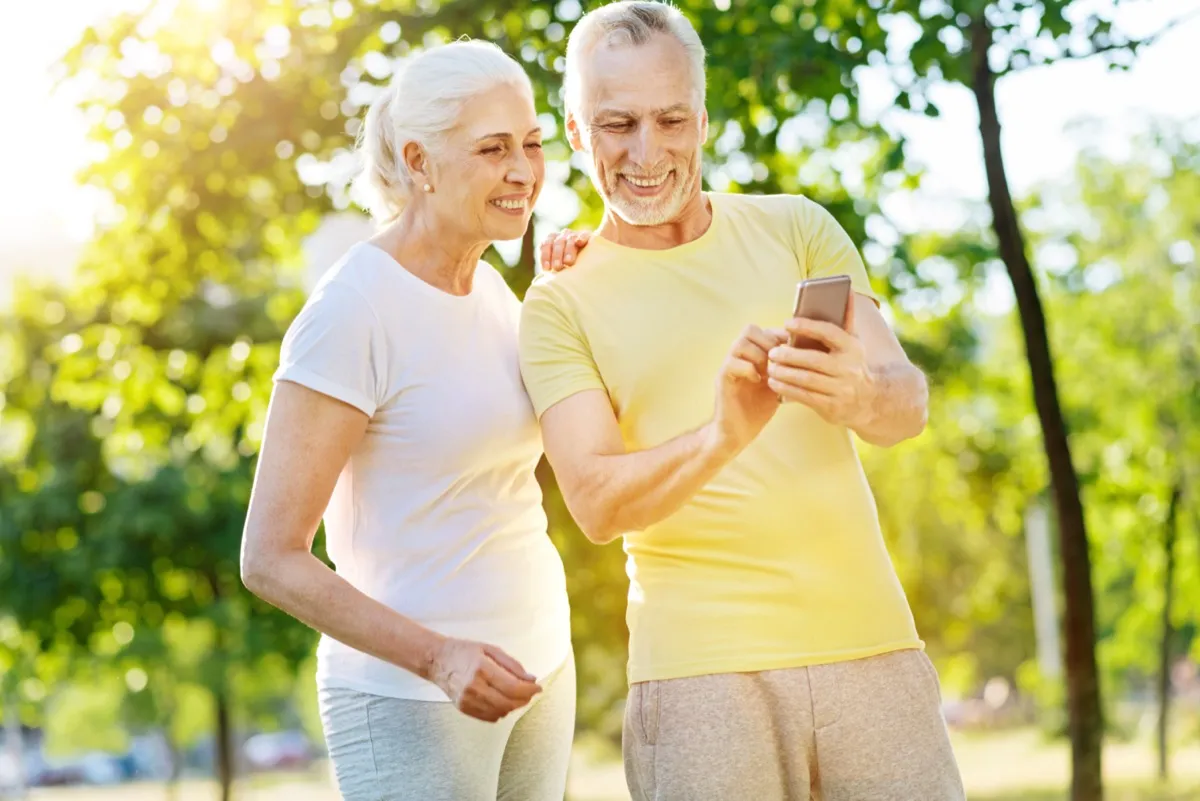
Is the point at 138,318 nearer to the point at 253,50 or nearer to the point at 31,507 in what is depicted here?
the point at 253,50

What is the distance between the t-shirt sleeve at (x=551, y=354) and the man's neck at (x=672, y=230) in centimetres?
22

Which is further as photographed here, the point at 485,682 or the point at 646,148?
the point at 646,148

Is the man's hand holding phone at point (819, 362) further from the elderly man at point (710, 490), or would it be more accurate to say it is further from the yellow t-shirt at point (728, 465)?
the yellow t-shirt at point (728, 465)

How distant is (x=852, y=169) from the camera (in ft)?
34.7

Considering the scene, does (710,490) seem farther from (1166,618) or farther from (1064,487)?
(1166,618)

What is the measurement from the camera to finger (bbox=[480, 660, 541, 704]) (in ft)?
8.89

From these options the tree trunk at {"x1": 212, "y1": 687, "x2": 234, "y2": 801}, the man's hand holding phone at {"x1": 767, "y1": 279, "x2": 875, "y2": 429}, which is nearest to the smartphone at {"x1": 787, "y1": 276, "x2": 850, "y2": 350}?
the man's hand holding phone at {"x1": 767, "y1": 279, "x2": 875, "y2": 429}

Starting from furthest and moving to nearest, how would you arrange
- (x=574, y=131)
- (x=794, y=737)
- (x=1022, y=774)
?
(x=1022, y=774), (x=574, y=131), (x=794, y=737)

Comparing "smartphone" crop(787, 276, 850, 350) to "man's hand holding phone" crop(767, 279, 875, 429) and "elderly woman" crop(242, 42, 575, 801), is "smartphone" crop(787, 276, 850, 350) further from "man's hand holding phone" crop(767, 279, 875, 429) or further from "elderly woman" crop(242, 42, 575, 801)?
"elderly woman" crop(242, 42, 575, 801)

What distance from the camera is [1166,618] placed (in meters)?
18.7

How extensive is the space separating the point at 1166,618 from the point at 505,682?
1765 centimetres

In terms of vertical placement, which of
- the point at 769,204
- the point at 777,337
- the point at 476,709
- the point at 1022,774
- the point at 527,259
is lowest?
the point at 1022,774

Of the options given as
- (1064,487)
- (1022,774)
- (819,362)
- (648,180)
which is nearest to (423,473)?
(648,180)

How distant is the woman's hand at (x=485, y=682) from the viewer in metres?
2.71
